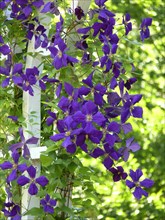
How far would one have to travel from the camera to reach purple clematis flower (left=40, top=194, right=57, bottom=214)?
74.7 inches

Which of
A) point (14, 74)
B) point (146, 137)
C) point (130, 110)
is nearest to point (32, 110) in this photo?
point (14, 74)


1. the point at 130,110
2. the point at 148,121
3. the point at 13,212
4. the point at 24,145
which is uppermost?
the point at 130,110

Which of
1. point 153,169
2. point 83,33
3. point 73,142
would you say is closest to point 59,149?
point 73,142

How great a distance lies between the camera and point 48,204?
6.25 ft

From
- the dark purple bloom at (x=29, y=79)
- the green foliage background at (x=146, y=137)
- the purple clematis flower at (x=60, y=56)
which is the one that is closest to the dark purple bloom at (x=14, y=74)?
the dark purple bloom at (x=29, y=79)

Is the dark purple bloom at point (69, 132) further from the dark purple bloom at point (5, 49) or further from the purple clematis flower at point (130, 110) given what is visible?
the dark purple bloom at point (5, 49)

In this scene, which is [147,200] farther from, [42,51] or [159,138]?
[42,51]

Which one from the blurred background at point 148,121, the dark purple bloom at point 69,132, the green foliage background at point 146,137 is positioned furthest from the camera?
the blurred background at point 148,121

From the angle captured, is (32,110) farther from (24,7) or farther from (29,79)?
(24,7)

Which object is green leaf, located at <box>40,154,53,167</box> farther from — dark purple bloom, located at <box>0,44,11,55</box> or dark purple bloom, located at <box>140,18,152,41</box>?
dark purple bloom, located at <box>140,18,152,41</box>

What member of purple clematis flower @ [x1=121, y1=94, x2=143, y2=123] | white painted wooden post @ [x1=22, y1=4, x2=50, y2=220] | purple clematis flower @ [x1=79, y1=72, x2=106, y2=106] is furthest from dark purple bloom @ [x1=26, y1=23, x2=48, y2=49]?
purple clematis flower @ [x1=121, y1=94, x2=143, y2=123]

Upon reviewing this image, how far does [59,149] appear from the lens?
1.89m

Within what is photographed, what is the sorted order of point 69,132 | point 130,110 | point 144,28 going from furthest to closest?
point 144,28 → point 130,110 → point 69,132

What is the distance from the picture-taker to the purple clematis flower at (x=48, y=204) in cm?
190
